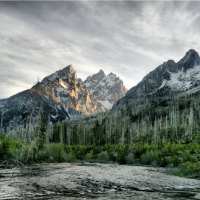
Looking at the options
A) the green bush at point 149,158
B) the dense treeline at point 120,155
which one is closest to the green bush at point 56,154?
the dense treeline at point 120,155

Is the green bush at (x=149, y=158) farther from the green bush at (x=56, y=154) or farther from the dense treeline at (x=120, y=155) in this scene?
the green bush at (x=56, y=154)

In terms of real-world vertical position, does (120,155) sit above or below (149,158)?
above

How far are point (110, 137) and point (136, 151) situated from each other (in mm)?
71660

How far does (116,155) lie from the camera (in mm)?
94938

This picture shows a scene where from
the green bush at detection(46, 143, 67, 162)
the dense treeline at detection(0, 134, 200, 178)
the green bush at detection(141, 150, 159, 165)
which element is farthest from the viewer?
the green bush at detection(46, 143, 67, 162)

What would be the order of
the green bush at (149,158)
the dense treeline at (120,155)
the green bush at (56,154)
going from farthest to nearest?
the green bush at (56,154), the green bush at (149,158), the dense treeline at (120,155)

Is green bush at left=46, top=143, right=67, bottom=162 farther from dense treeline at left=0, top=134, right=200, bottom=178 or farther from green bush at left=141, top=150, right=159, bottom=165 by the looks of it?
green bush at left=141, top=150, right=159, bottom=165

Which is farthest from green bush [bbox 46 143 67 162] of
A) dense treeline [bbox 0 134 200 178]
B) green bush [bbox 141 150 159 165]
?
green bush [bbox 141 150 159 165]

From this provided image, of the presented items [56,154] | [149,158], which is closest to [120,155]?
[149,158]

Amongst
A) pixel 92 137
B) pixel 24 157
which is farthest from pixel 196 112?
pixel 24 157

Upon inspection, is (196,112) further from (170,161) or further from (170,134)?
(170,161)

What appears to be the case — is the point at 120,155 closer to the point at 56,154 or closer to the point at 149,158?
the point at 149,158

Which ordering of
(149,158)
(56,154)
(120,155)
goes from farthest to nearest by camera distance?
(120,155)
(56,154)
(149,158)

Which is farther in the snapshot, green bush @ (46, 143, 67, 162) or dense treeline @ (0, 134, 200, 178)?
green bush @ (46, 143, 67, 162)
